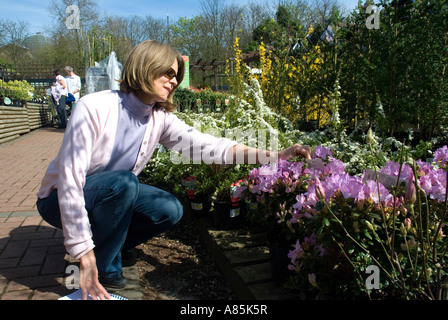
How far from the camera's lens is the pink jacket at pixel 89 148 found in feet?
5.16

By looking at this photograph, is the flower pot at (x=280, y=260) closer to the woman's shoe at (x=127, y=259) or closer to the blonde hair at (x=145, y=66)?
the woman's shoe at (x=127, y=259)

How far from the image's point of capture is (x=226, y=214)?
2.61 m

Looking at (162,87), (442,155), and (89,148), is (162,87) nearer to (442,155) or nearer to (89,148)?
(89,148)

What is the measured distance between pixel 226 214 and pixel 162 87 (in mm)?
1074

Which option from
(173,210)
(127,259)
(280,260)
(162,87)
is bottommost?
(127,259)

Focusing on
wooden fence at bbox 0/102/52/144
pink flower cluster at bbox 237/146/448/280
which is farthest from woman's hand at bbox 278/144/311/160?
wooden fence at bbox 0/102/52/144

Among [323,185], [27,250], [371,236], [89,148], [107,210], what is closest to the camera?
[371,236]

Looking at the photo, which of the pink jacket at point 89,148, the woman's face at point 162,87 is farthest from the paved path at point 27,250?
the woman's face at point 162,87

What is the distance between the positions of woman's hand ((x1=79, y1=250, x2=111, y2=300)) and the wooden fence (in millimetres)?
7341

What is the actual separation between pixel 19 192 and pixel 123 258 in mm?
2357

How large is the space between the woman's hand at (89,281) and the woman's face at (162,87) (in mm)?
863

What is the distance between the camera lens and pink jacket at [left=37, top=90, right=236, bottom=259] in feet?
5.16

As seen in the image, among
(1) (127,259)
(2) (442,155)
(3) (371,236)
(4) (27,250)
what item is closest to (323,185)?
(3) (371,236)

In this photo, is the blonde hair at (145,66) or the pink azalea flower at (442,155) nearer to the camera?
the pink azalea flower at (442,155)
